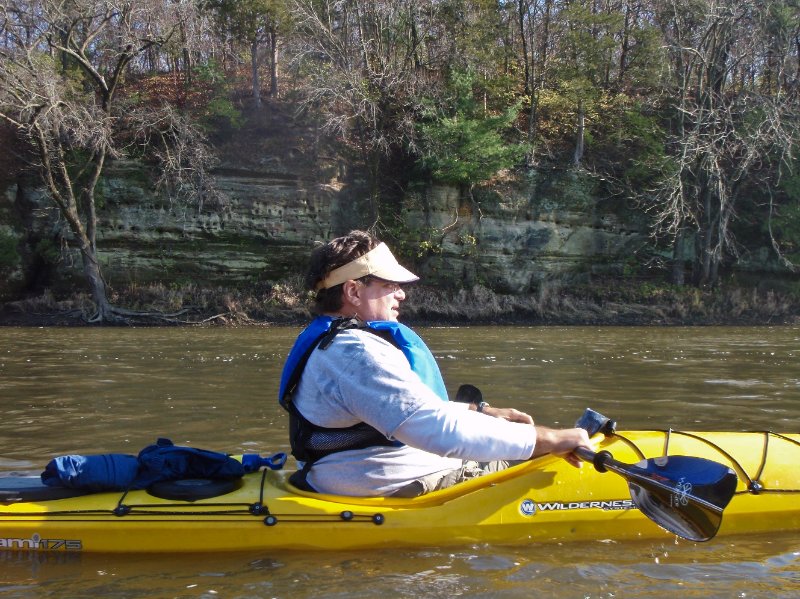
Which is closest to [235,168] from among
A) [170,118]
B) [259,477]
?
[170,118]

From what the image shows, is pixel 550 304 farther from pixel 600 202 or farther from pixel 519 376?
pixel 519 376

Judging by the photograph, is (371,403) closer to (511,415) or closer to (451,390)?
(511,415)

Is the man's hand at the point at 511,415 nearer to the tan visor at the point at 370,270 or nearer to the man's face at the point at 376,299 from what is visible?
the man's face at the point at 376,299

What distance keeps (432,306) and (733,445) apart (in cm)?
1440

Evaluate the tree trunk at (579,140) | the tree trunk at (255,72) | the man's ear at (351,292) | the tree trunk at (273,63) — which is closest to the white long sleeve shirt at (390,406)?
the man's ear at (351,292)

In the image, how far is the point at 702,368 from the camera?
9.97 m

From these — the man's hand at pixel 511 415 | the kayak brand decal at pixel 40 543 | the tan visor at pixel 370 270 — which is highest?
the tan visor at pixel 370 270

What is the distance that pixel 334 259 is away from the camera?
319 cm

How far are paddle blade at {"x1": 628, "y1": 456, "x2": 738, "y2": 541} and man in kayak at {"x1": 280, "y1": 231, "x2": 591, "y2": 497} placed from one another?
34 centimetres

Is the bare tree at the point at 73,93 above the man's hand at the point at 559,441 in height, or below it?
above

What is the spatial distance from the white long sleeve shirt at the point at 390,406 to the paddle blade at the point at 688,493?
0.59 m

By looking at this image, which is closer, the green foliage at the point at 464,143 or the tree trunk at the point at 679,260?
the green foliage at the point at 464,143

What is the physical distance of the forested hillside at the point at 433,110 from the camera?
17.9 meters

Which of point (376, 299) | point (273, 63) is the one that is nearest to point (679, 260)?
point (273, 63)
